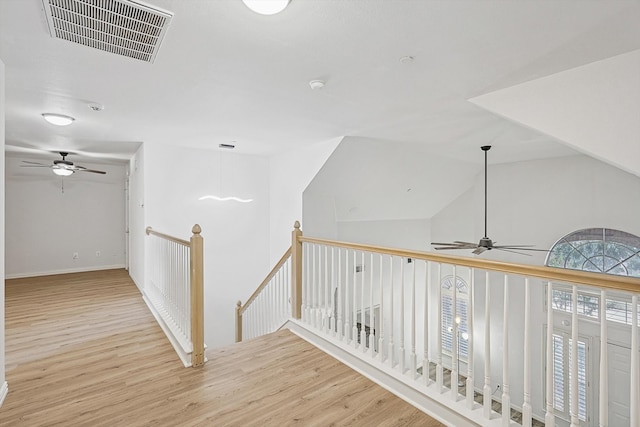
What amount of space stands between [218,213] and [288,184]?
1397 mm

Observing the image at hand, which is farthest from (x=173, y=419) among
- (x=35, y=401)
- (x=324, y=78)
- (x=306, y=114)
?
(x=306, y=114)

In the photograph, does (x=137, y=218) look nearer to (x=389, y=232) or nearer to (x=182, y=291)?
(x=182, y=291)

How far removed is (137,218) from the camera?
5.45 meters

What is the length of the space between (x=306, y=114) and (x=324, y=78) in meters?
0.93

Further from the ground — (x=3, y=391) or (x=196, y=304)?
(x=196, y=304)

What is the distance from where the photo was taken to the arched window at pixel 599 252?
5.06 meters

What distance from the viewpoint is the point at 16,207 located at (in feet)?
19.9

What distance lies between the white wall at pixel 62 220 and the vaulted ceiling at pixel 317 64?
112 inches

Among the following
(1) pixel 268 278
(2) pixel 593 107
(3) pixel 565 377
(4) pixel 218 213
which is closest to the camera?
(2) pixel 593 107

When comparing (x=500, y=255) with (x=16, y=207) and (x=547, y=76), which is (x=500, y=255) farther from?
(x=16, y=207)

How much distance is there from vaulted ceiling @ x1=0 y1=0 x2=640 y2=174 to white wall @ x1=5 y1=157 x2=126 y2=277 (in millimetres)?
2838

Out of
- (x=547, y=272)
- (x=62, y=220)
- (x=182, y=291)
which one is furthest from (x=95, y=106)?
(x=62, y=220)

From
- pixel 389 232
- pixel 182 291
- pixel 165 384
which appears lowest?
pixel 165 384

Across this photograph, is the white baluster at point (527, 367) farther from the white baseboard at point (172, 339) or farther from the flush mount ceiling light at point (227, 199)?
the flush mount ceiling light at point (227, 199)
